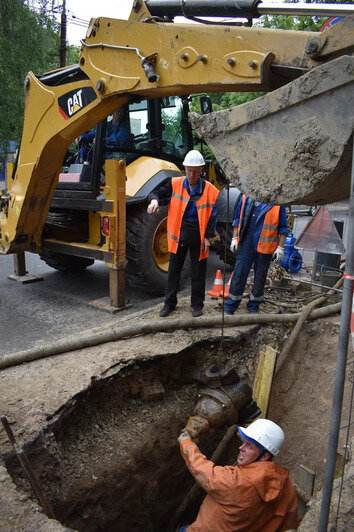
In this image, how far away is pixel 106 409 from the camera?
3758mm

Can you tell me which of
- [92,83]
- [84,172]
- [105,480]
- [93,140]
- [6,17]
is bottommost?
[105,480]

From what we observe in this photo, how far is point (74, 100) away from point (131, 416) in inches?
135

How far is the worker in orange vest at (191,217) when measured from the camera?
15.0ft

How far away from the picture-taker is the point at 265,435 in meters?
2.82

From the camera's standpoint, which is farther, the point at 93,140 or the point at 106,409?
the point at 93,140

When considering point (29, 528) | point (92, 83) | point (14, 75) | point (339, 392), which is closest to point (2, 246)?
point (92, 83)

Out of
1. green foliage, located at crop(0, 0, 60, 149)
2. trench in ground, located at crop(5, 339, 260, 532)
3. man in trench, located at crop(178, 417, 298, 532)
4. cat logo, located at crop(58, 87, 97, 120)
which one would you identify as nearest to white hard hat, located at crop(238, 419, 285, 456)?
man in trench, located at crop(178, 417, 298, 532)

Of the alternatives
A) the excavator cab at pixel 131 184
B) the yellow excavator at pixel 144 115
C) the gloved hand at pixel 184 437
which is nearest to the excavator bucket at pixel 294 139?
the yellow excavator at pixel 144 115

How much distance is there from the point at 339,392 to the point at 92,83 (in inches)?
160

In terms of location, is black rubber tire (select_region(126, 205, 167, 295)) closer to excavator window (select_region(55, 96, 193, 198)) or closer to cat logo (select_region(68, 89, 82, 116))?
excavator window (select_region(55, 96, 193, 198))

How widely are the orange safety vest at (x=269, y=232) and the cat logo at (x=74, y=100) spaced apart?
6.65 feet

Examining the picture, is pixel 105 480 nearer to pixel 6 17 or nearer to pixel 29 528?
pixel 29 528

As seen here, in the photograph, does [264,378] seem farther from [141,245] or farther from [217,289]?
[141,245]

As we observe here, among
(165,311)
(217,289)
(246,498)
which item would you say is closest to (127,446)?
(246,498)
